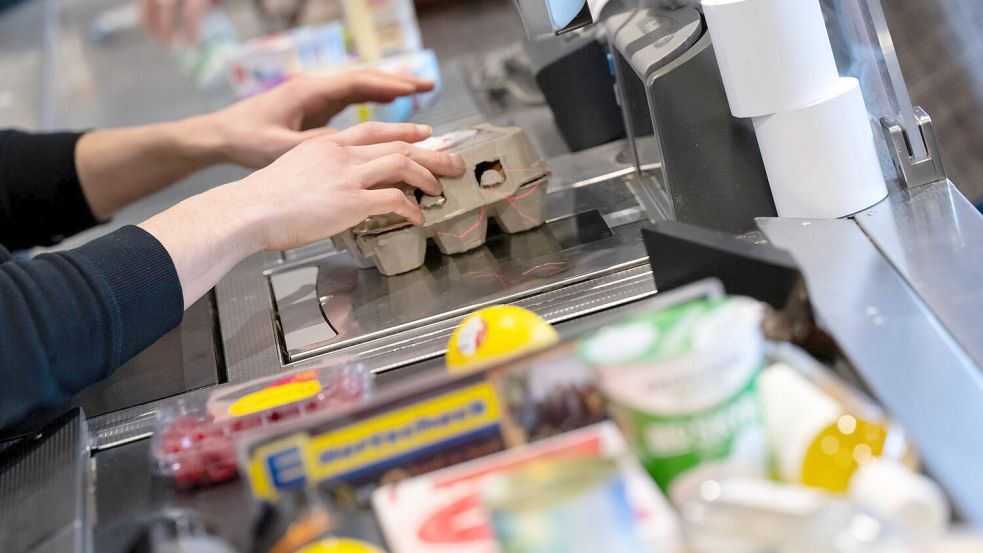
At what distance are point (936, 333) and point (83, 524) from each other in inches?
29.2

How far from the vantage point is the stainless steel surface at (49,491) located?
94 cm

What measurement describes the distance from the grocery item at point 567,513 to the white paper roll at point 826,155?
665 mm

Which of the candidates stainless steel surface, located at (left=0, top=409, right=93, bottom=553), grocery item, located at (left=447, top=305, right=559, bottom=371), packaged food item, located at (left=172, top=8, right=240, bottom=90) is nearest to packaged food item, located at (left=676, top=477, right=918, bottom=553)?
grocery item, located at (left=447, top=305, right=559, bottom=371)

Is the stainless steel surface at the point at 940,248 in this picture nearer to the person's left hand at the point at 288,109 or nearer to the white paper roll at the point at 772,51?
the white paper roll at the point at 772,51

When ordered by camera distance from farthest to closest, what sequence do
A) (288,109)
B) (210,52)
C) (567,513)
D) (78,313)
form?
Result: (210,52), (288,109), (78,313), (567,513)

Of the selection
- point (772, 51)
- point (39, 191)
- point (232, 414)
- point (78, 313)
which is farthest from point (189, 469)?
point (39, 191)

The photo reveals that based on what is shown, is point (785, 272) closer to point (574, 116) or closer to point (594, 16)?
point (594, 16)

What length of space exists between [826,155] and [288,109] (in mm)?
874

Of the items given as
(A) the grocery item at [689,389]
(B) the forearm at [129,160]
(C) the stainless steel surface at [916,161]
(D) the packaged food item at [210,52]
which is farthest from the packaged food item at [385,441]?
(D) the packaged food item at [210,52]

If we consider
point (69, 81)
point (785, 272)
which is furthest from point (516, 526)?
point (69, 81)

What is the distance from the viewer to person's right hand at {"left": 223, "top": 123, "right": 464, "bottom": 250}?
1308 mm

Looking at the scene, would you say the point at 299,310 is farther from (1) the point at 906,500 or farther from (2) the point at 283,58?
(2) the point at 283,58

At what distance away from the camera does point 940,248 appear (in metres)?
1.10

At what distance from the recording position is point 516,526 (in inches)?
24.0
